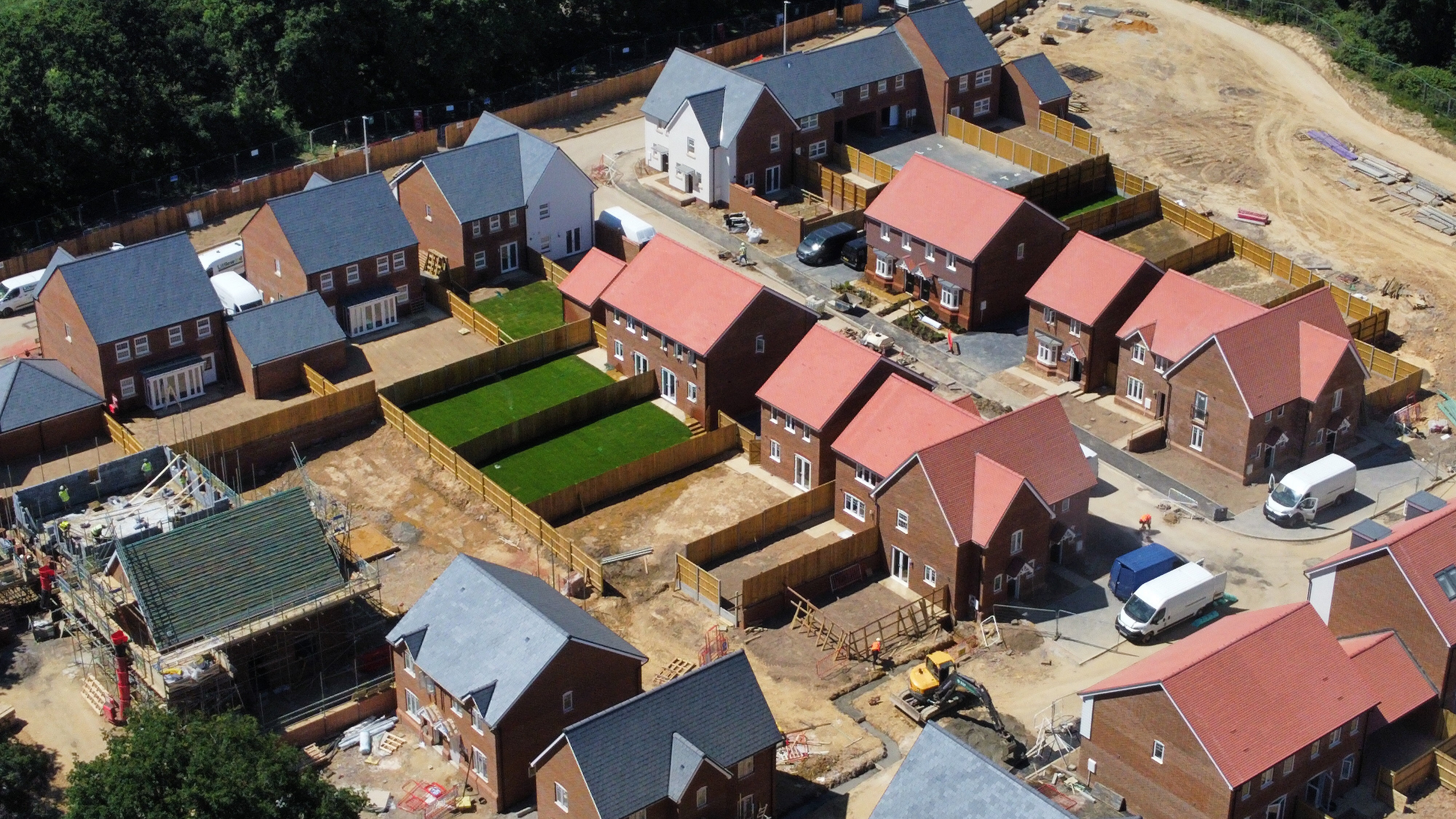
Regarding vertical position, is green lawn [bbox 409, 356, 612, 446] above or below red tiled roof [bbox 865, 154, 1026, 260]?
below

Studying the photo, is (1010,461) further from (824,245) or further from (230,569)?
(230,569)

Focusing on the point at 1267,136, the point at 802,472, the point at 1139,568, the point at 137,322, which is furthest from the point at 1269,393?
the point at 137,322

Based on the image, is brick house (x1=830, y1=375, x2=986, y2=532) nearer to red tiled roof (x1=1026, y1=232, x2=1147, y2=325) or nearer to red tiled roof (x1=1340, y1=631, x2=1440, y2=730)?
red tiled roof (x1=1026, y1=232, x2=1147, y2=325)

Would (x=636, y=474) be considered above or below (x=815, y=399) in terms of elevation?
below

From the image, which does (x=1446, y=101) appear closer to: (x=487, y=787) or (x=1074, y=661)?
(x=1074, y=661)

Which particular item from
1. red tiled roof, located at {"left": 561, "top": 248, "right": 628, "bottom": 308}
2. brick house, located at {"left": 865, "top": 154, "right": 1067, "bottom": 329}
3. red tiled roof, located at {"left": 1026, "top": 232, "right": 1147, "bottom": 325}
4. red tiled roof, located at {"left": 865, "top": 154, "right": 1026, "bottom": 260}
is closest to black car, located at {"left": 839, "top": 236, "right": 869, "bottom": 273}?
brick house, located at {"left": 865, "top": 154, "right": 1067, "bottom": 329}
